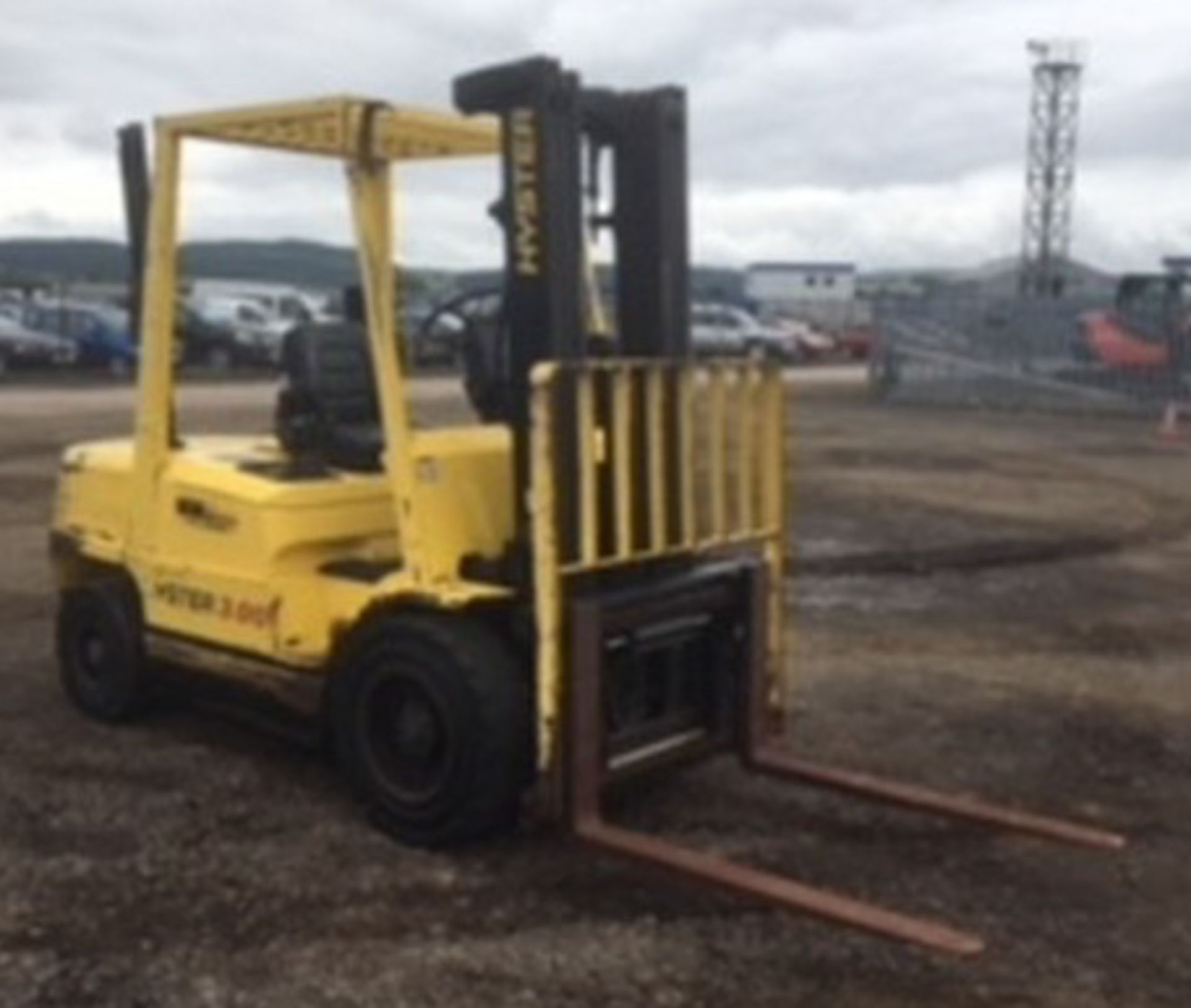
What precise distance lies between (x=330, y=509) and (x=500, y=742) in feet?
4.71

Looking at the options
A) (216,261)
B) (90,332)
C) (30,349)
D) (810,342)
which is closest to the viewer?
(30,349)

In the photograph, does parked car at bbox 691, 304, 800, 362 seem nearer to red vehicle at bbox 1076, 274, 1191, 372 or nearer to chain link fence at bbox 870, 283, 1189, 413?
chain link fence at bbox 870, 283, 1189, 413

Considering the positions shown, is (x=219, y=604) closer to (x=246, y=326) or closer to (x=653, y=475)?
(x=653, y=475)

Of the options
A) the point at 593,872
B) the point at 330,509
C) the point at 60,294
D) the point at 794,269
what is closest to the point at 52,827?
Result: the point at 330,509

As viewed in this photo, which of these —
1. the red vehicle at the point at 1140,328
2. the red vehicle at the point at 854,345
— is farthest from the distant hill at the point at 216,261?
the red vehicle at the point at 1140,328

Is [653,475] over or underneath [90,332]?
over

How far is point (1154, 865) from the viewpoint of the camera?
6.64 metres

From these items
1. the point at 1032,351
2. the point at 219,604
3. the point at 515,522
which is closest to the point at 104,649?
the point at 219,604

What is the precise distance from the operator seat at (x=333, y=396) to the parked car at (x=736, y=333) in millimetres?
39721

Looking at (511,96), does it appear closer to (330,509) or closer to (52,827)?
(330,509)

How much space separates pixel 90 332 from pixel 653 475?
34.6 m

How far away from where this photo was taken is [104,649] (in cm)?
814

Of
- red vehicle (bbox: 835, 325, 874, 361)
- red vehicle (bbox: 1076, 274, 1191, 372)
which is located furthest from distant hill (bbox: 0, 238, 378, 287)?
red vehicle (bbox: 1076, 274, 1191, 372)

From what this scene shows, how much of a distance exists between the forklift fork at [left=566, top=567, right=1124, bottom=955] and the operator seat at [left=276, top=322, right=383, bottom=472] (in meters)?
1.66
